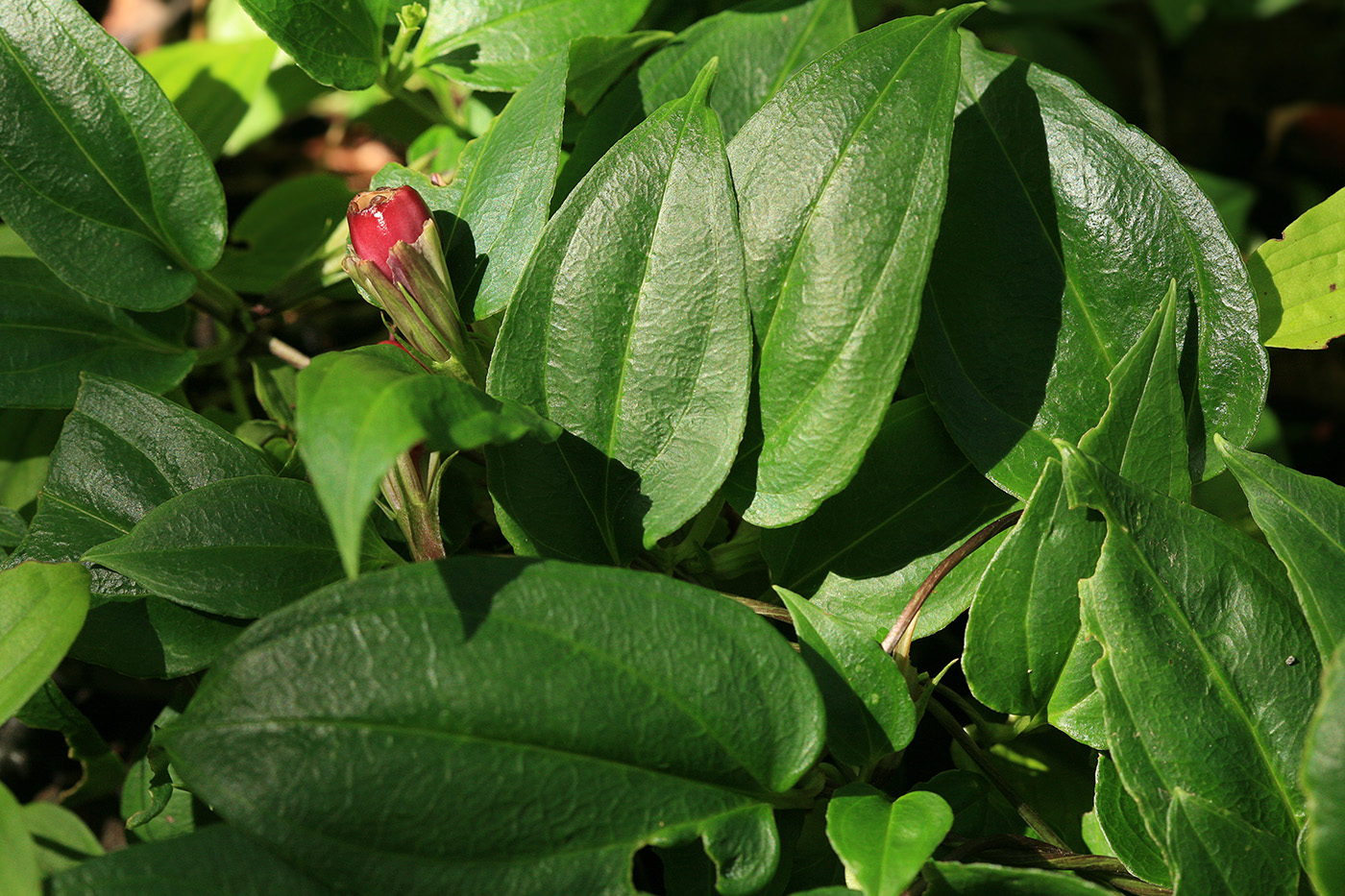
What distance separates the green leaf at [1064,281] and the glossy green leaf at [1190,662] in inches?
4.9

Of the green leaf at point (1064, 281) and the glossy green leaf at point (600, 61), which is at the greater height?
the glossy green leaf at point (600, 61)

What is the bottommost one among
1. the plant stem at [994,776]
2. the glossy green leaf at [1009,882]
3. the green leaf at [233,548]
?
the plant stem at [994,776]

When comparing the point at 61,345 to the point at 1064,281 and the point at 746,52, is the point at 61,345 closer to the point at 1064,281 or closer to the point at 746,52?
the point at 746,52

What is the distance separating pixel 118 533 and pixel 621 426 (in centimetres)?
36

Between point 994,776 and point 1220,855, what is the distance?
16 centimetres

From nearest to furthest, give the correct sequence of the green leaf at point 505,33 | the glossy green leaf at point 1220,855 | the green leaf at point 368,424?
the green leaf at point 368,424
the glossy green leaf at point 1220,855
the green leaf at point 505,33

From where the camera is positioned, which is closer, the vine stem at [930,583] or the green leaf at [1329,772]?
the green leaf at [1329,772]

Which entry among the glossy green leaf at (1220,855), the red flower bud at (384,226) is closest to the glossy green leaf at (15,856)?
the red flower bud at (384,226)

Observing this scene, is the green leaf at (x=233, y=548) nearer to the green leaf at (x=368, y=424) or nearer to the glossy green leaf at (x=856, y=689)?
the green leaf at (x=368, y=424)

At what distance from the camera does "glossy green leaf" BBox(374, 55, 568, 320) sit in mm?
696

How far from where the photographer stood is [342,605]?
1.68 feet

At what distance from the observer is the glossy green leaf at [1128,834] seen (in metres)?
0.61

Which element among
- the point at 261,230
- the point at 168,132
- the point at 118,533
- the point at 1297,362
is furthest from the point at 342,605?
the point at 1297,362

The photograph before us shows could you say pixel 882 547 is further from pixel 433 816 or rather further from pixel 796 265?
pixel 433 816
